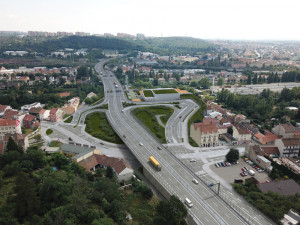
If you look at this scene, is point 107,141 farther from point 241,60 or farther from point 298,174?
point 241,60

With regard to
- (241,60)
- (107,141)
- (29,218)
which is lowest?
(107,141)

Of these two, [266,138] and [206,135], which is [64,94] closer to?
[206,135]

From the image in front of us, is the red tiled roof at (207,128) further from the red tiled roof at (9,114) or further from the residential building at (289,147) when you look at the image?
the red tiled roof at (9,114)

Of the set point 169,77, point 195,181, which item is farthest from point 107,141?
point 169,77

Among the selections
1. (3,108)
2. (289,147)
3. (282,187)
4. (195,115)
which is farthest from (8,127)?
(289,147)

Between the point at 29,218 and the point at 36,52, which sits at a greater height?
the point at 36,52

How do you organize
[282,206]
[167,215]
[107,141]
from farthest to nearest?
[107,141]
[282,206]
[167,215]

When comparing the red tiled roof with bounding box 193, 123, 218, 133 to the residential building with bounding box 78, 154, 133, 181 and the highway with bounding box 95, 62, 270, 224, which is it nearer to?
the highway with bounding box 95, 62, 270, 224
